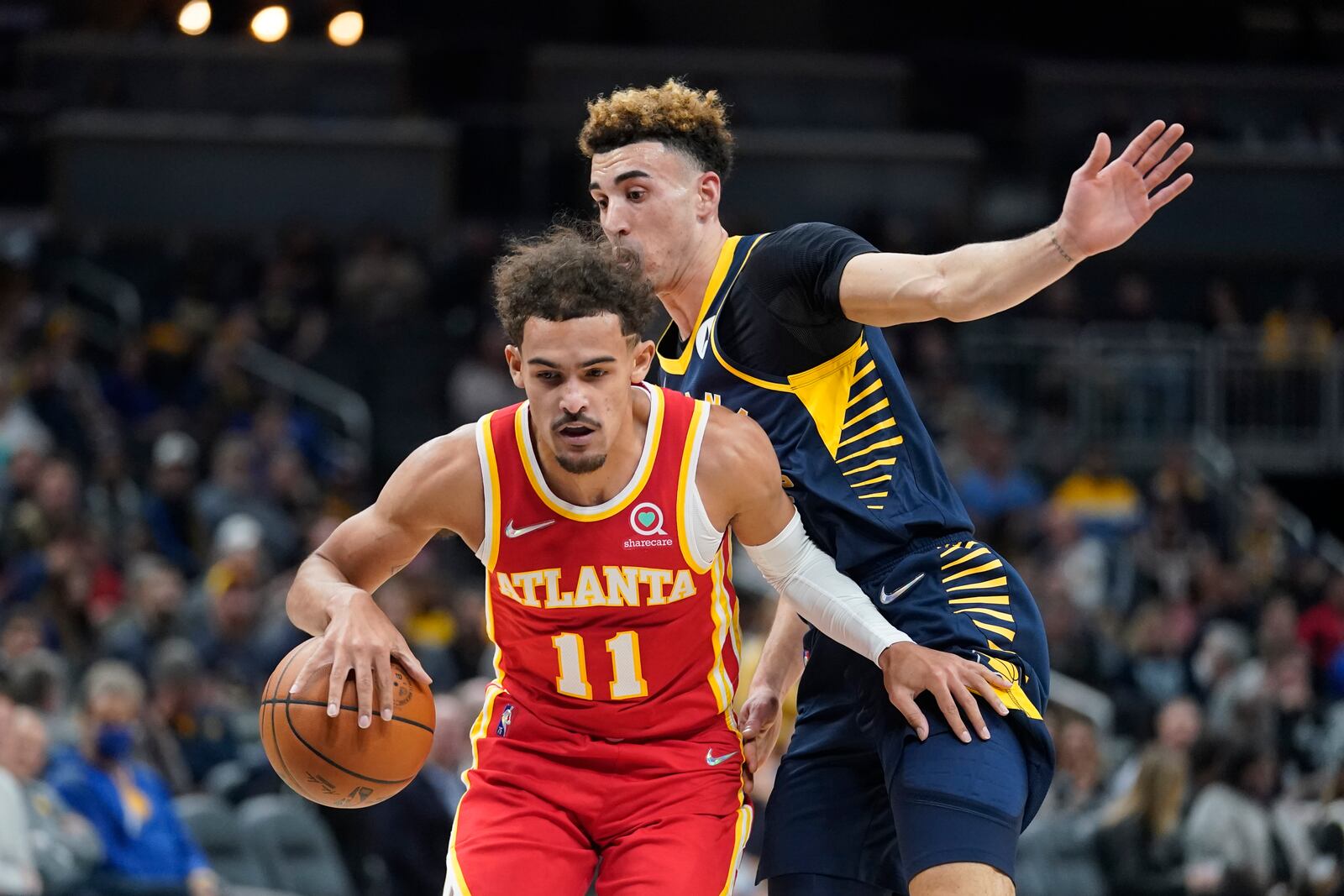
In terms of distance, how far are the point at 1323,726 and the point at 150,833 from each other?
7242 millimetres

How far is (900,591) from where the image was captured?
426cm

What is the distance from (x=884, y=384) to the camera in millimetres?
4379

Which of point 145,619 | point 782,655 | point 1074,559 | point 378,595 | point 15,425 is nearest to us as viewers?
point 782,655

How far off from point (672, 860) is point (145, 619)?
6411mm

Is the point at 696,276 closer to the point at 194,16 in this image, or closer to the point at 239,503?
the point at 194,16

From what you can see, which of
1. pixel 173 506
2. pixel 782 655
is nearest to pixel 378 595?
pixel 173 506

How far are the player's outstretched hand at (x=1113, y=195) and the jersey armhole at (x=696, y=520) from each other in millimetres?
966

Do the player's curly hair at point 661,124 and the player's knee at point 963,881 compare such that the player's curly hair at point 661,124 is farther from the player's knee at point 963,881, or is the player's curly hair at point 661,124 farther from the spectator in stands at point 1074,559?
the spectator in stands at point 1074,559

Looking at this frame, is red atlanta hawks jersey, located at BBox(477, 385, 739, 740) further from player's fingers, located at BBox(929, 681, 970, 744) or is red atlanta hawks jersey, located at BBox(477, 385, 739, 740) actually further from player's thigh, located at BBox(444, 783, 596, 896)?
player's fingers, located at BBox(929, 681, 970, 744)

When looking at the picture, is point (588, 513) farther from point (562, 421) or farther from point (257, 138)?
point (257, 138)

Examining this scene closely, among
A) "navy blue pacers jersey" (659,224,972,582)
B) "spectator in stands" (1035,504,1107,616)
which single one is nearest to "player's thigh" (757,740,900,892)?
"navy blue pacers jersey" (659,224,972,582)

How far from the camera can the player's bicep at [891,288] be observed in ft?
12.8

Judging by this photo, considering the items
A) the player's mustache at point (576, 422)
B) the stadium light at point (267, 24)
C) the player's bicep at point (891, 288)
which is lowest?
the player's mustache at point (576, 422)

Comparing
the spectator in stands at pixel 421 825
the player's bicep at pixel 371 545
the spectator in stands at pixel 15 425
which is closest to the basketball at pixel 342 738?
the player's bicep at pixel 371 545
